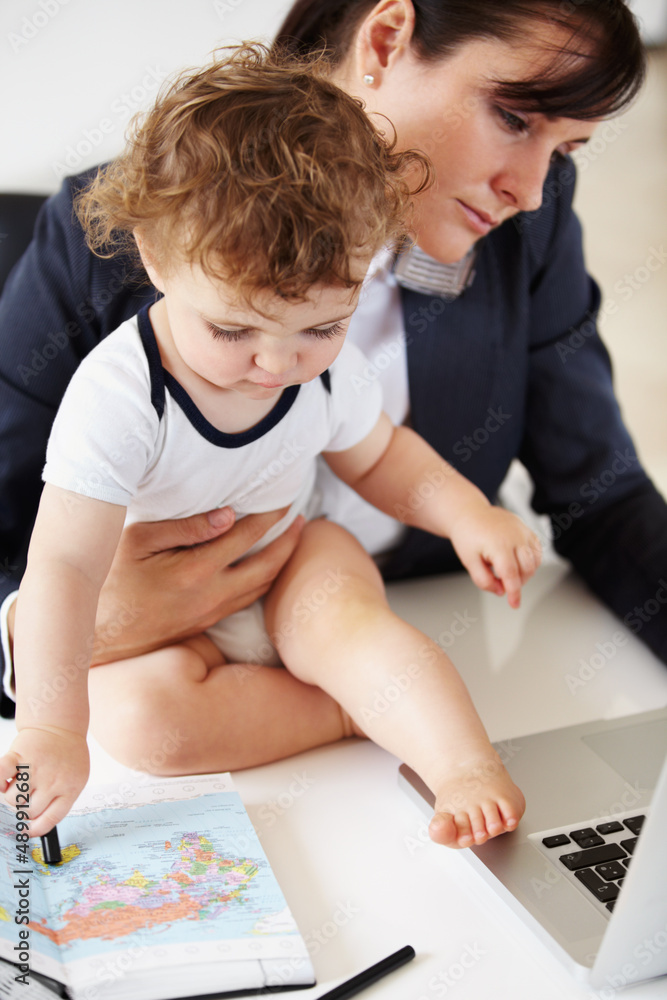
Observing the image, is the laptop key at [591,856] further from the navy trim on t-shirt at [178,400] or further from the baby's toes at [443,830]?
the navy trim on t-shirt at [178,400]

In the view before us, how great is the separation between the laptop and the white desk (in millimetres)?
18

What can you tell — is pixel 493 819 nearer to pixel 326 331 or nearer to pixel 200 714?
pixel 200 714

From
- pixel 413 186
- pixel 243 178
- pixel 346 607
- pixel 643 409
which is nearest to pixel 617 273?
pixel 643 409

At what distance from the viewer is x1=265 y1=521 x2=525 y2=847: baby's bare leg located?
631mm

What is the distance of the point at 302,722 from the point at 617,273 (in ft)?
5.25

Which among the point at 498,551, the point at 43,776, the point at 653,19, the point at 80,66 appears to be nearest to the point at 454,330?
the point at 498,551

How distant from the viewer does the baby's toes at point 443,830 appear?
1.98ft

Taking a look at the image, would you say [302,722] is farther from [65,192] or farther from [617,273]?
[617,273]

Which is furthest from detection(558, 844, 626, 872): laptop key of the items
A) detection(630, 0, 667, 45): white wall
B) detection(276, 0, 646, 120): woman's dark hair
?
detection(630, 0, 667, 45): white wall

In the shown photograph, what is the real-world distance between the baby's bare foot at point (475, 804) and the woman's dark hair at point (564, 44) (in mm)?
556

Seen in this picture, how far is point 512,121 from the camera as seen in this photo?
2.65 feet

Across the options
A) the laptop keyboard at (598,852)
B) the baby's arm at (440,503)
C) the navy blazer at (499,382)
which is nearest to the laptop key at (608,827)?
the laptop keyboard at (598,852)

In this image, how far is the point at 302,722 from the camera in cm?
77

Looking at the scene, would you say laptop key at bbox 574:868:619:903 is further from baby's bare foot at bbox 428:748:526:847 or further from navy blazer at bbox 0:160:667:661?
navy blazer at bbox 0:160:667:661
